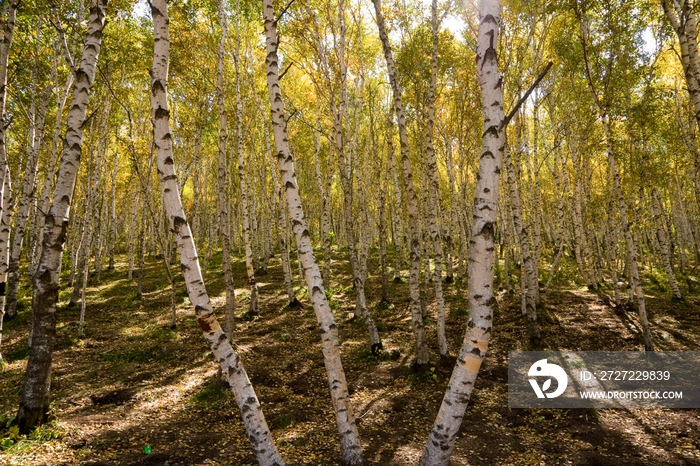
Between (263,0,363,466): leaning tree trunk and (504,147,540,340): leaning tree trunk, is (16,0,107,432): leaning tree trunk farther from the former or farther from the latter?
(504,147,540,340): leaning tree trunk

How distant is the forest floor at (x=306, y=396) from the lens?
5.89m

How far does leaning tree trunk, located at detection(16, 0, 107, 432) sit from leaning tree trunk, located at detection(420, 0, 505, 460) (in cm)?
596

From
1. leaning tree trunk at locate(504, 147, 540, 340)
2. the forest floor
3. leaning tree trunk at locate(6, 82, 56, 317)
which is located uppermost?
leaning tree trunk at locate(6, 82, 56, 317)

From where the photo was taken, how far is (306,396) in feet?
27.6

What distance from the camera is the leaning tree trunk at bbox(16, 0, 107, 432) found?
567 cm

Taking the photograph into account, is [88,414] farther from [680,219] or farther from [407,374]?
[680,219]

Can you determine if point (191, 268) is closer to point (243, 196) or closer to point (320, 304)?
point (320, 304)

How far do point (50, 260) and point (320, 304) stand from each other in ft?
14.5

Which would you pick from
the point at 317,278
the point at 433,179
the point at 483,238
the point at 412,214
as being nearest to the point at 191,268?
the point at 317,278

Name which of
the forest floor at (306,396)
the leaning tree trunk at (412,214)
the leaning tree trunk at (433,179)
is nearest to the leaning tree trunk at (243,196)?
the forest floor at (306,396)

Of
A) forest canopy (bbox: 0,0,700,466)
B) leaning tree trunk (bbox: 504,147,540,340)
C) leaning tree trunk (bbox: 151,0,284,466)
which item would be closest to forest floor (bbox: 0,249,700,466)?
forest canopy (bbox: 0,0,700,466)

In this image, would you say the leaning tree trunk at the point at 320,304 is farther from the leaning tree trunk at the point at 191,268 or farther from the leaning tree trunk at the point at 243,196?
the leaning tree trunk at the point at 243,196

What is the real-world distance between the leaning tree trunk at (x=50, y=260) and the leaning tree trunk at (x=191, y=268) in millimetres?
2084

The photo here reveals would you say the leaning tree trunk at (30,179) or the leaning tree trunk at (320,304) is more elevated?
the leaning tree trunk at (30,179)
